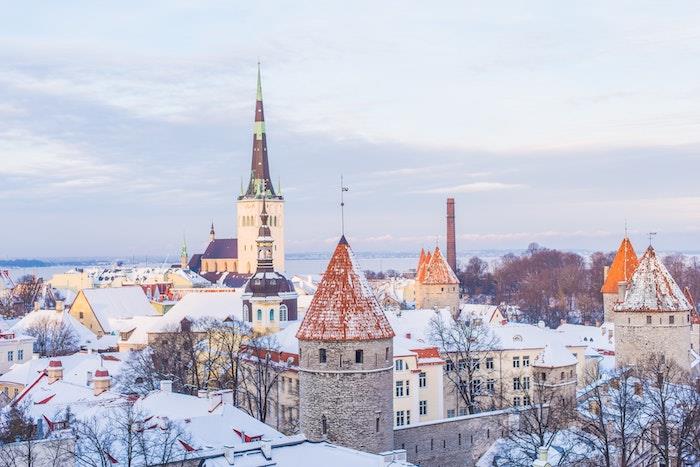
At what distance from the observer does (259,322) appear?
5400 cm

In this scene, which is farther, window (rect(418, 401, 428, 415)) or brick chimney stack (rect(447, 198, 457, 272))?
brick chimney stack (rect(447, 198, 457, 272))

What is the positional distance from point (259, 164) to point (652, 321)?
69.8 metres

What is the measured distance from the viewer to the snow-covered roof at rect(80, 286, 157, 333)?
7656cm

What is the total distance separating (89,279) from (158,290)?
31830 millimetres

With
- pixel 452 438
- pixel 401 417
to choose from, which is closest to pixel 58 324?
pixel 401 417

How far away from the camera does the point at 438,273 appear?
64.2m

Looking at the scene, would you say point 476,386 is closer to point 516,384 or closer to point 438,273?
point 516,384

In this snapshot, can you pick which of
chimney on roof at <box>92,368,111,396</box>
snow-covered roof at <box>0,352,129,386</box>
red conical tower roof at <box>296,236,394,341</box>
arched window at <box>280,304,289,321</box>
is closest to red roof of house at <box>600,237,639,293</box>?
arched window at <box>280,304,289,321</box>

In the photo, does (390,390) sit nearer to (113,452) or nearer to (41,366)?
(113,452)

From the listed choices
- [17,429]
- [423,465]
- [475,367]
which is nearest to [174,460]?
[17,429]

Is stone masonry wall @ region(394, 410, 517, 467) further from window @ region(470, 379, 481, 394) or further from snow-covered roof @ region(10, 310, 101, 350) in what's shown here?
snow-covered roof @ region(10, 310, 101, 350)

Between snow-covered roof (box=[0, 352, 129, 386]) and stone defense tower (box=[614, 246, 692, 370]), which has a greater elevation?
stone defense tower (box=[614, 246, 692, 370])

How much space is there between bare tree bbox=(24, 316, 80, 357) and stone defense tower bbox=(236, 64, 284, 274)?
143 ft

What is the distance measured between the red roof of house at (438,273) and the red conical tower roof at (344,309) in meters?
34.7
